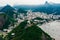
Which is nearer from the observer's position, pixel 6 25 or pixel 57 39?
pixel 57 39

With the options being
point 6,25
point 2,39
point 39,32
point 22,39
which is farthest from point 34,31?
point 6,25

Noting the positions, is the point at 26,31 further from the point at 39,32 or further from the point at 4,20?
the point at 4,20

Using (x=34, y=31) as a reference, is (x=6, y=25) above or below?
below

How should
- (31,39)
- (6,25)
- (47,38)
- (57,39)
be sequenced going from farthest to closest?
(6,25), (57,39), (47,38), (31,39)

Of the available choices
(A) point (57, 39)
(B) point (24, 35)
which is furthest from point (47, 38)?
(A) point (57, 39)

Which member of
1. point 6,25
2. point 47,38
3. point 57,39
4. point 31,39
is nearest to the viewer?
point 31,39

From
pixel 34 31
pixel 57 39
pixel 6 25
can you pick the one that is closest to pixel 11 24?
pixel 6 25

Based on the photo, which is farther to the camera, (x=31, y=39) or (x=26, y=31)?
(x=26, y=31)

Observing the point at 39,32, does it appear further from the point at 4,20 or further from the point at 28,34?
the point at 4,20
